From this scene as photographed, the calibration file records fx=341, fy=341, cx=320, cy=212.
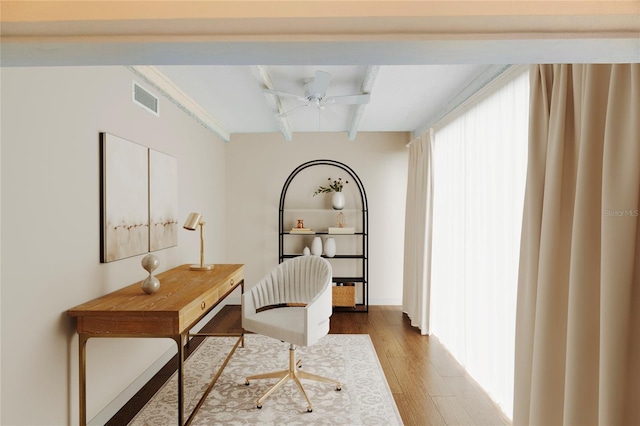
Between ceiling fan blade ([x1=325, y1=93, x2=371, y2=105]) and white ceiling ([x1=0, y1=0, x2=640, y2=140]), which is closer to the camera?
white ceiling ([x1=0, y1=0, x2=640, y2=140])

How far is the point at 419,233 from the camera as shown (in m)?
4.08

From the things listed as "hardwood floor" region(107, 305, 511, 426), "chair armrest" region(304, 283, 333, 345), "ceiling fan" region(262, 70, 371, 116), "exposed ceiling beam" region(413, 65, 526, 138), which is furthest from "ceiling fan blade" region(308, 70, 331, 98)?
"hardwood floor" region(107, 305, 511, 426)

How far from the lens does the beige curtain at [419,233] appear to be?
3.86m

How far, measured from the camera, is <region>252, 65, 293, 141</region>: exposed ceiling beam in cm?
267

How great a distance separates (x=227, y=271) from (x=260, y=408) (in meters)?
1.23

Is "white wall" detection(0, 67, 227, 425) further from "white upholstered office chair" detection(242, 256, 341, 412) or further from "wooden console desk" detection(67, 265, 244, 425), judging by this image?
"white upholstered office chair" detection(242, 256, 341, 412)

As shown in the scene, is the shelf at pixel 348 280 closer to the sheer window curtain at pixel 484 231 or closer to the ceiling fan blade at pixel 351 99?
the sheer window curtain at pixel 484 231

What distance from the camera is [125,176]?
242 centimetres

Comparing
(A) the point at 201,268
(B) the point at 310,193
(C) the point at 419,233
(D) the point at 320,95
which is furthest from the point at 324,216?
(D) the point at 320,95

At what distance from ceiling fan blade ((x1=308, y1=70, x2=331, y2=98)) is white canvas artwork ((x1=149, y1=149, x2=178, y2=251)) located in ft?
4.67

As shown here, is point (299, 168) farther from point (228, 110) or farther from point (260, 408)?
point (260, 408)

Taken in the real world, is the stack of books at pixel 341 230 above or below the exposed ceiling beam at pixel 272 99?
below

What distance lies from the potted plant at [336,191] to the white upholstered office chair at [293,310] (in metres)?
1.70

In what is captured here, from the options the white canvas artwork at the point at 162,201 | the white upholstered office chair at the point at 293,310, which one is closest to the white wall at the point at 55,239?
the white canvas artwork at the point at 162,201
